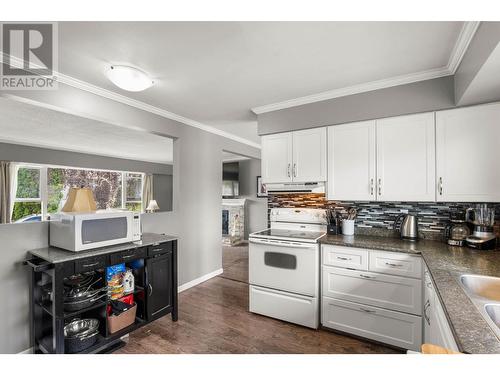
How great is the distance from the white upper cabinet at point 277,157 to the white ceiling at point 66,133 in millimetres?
2319

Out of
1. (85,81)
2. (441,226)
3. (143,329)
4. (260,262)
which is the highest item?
(85,81)

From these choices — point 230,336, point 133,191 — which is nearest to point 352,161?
point 230,336

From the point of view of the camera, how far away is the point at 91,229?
2004 millimetres

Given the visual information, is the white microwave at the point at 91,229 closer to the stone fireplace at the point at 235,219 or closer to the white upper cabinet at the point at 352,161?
the white upper cabinet at the point at 352,161

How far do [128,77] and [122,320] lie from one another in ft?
6.66

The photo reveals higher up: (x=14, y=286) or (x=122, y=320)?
(x=14, y=286)

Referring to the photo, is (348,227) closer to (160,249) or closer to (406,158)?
(406,158)

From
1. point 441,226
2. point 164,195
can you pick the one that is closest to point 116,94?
point 441,226

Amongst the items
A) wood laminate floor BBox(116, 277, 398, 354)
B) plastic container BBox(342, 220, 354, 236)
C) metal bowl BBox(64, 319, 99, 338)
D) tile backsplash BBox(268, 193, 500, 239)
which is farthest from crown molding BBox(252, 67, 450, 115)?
metal bowl BBox(64, 319, 99, 338)

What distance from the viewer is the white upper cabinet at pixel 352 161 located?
246 cm

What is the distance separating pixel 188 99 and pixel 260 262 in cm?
195

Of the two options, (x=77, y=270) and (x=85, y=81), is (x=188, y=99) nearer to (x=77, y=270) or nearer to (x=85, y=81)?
(x=85, y=81)

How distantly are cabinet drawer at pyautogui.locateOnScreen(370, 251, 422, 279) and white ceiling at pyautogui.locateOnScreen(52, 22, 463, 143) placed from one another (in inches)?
61.8

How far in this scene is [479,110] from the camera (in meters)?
2.03
